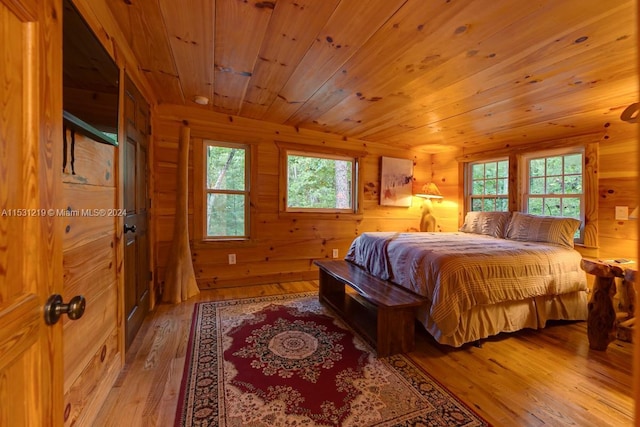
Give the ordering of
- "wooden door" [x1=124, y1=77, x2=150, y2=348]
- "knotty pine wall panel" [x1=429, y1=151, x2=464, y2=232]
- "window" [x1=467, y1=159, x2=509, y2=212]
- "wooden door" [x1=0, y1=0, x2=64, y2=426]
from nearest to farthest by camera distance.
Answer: "wooden door" [x1=0, y1=0, x2=64, y2=426] < "wooden door" [x1=124, y1=77, x2=150, y2=348] < "window" [x1=467, y1=159, x2=509, y2=212] < "knotty pine wall panel" [x1=429, y1=151, x2=464, y2=232]

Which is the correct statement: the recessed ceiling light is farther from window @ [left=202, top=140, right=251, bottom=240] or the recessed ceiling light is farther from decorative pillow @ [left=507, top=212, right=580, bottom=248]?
decorative pillow @ [left=507, top=212, right=580, bottom=248]

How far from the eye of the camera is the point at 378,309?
6.48 ft

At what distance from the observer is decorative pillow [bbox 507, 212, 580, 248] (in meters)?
2.78

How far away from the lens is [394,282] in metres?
2.41

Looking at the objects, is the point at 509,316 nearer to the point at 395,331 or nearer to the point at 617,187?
the point at 395,331

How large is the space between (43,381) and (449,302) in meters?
1.99

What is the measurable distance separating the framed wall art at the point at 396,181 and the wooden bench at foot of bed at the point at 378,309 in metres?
1.80

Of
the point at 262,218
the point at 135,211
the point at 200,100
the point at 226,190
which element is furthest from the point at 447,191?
the point at 135,211

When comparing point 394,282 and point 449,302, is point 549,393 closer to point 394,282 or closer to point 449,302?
point 449,302

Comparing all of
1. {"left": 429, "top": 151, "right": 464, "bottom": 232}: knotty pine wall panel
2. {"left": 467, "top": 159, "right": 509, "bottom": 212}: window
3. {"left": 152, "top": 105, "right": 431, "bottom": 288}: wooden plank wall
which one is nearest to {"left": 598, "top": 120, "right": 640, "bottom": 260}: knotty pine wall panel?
{"left": 467, "top": 159, "right": 509, "bottom": 212}: window

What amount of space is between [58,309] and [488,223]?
3.99 meters

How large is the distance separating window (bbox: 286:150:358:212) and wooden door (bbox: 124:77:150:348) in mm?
1676

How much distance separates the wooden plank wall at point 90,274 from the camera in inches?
45.5

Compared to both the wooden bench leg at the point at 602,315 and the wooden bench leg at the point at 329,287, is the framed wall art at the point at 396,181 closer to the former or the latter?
the wooden bench leg at the point at 329,287
